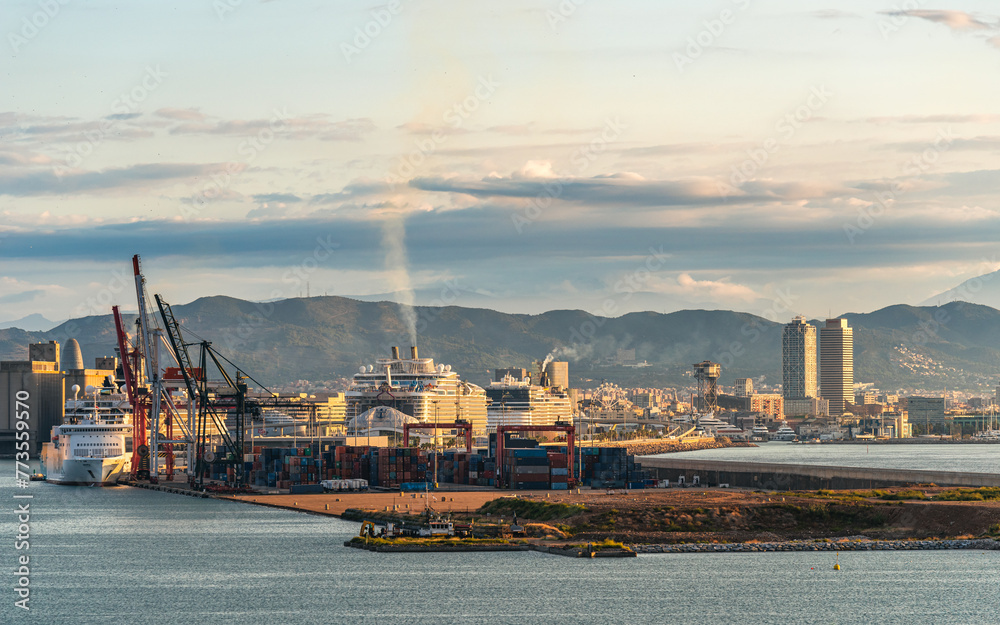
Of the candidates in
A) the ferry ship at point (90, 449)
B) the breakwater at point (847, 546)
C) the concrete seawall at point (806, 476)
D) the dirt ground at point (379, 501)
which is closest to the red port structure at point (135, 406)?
the ferry ship at point (90, 449)

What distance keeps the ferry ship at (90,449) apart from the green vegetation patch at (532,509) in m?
54.2

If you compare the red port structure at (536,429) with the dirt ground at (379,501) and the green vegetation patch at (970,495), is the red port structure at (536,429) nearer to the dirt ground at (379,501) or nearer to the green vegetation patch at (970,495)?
the dirt ground at (379,501)

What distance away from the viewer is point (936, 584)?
184 feet

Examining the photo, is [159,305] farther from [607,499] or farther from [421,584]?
[421,584]

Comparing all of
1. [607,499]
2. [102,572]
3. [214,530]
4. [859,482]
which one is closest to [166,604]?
[102,572]

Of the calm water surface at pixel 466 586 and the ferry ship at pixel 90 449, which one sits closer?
the calm water surface at pixel 466 586

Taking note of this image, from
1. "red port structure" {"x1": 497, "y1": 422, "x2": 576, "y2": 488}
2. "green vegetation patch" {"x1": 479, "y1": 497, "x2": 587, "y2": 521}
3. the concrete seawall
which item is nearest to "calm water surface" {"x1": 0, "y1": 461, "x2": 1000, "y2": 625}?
"green vegetation patch" {"x1": 479, "y1": 497, "x2": 587, "y2": 521}

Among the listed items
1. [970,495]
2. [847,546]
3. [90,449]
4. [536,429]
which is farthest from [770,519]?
[90,449]

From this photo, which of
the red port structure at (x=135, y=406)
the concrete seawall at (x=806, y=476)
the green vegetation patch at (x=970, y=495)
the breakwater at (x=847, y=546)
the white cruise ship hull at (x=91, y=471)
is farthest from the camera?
the red port structure at (x=135, y=406)

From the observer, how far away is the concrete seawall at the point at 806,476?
93250 mm

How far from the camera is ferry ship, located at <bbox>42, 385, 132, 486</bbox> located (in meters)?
126

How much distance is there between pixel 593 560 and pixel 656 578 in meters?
5.77

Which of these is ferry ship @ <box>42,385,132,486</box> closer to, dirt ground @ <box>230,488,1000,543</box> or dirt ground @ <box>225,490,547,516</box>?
dirt ground @ <box>225,490,547,516</box>

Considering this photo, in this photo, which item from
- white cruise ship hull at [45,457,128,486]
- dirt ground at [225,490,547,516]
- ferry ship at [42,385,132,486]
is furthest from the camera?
ferry ship at [42,385,132,486]
